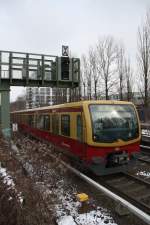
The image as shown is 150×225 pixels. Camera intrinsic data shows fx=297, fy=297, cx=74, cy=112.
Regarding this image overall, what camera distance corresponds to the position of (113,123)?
941 centimetres

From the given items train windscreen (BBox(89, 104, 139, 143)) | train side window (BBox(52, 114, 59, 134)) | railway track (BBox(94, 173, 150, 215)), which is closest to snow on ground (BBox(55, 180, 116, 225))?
railway track (BBox(94, 173, 150, 215))

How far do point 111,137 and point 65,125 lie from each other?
245 cm

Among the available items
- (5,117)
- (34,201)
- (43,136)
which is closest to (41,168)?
(34,201)

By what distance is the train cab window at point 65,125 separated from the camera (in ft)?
35.3

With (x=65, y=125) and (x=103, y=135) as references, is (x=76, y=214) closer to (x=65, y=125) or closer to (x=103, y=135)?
(x=103, y=135)

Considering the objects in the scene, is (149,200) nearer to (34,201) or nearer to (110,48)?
(34,201)

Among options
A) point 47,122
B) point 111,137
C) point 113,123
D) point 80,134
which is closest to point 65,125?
point 80,134

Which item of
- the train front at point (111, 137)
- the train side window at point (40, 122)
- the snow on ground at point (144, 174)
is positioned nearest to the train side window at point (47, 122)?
the train side window at point (40, 122)

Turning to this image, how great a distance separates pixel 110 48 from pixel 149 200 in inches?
1205

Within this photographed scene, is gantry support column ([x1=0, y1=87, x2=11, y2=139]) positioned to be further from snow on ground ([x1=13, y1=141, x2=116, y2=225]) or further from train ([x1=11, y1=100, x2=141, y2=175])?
snow on ground ([x1=13, y1=141, x2=116, y2=225])

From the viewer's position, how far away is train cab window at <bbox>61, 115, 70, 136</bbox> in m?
10.8

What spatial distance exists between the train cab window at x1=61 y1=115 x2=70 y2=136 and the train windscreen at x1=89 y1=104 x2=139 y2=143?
178cm

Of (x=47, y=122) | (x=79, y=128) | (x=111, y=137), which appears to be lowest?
(x=111, y=137)

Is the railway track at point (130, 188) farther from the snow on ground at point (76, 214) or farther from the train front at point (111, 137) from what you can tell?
the snow on ground at point (76, 214)
